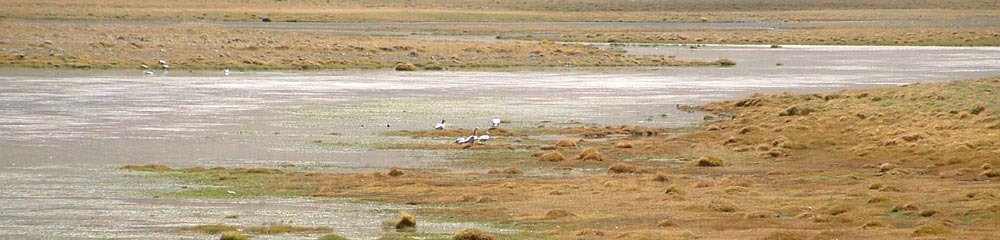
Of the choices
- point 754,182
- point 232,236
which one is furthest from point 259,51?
point 232,236

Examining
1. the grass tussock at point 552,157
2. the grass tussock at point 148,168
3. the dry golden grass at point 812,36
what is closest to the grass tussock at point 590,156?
the grass tussock at point 552,157

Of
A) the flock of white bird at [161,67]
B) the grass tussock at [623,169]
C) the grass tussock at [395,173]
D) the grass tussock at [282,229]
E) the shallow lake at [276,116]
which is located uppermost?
the grass tussock at [282,229]

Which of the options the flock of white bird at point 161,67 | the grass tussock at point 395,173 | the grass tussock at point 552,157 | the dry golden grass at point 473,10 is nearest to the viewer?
the grass tussock at point 395,173

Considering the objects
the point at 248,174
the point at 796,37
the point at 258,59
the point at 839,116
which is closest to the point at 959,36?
the point at 796,37

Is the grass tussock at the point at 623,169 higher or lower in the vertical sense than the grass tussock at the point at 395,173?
higher

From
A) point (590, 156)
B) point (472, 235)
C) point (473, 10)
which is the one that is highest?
point (472, 235)

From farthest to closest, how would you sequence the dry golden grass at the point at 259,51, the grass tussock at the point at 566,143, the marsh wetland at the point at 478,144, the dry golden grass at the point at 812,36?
the dry golden grass at the point at 812,36
the dry golden grass at the point at 259,51
the grass tussock at the point at 566,143
the marsh wetland at the point at 478,144

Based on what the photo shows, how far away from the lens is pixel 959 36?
93500mm

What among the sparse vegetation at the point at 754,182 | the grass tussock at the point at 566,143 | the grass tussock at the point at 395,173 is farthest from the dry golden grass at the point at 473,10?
the grass tussock at the point at 395,173

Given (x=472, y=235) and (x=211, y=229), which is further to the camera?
(x=211, y=229)

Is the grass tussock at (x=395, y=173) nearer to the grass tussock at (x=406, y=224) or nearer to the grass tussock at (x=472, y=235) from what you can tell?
the grass tussock at (x=406, y=224)

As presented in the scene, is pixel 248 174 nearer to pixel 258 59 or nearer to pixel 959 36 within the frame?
pixel 258 59

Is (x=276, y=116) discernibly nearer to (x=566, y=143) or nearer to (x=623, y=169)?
(x=566, y=143)

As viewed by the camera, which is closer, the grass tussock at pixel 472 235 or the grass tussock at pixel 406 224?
the grass tussock at pixel 472 235
